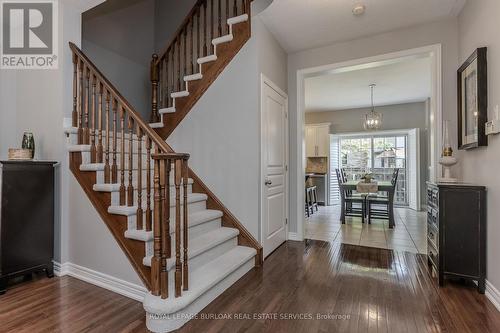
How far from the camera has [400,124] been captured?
7.04 metres

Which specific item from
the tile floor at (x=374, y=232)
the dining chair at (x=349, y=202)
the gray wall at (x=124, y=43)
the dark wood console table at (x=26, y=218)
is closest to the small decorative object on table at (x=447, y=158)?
the tile floor at (x=374, y=232)

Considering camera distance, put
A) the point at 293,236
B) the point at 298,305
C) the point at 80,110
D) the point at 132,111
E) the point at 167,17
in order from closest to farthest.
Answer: the point at 298,305 → the point at 132,111 → the point at 80,110 → the point at 293,236 → the point at 167,17

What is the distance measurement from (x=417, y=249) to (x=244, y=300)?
8.60 feet

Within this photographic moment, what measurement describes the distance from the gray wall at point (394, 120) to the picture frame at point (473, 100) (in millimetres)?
4318

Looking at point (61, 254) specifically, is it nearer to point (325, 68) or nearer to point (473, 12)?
point (325, 68)

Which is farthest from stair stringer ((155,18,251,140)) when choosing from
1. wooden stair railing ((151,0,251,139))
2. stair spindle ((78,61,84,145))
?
stair spindle ((78,61,84,145))

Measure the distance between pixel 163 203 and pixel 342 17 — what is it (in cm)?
284

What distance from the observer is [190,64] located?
12.2 feet

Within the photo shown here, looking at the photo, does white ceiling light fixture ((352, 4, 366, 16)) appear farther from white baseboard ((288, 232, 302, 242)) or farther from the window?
the window

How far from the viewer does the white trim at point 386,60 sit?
3.05 metres

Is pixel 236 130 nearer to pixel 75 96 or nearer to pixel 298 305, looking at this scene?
pixel 75 96

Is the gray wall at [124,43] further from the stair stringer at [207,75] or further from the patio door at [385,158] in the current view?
the patio door at [385,158]

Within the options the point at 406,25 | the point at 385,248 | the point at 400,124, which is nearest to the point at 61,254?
the point at 385,248

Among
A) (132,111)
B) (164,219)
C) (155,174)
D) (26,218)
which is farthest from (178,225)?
(26,218)
